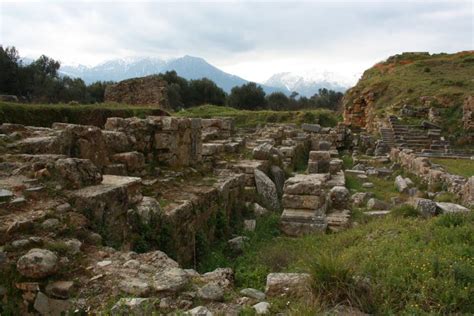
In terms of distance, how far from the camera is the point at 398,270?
4332mm

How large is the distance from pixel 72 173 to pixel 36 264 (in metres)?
1.85

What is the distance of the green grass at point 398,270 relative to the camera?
3.85 metres

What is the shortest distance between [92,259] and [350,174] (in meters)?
12.7

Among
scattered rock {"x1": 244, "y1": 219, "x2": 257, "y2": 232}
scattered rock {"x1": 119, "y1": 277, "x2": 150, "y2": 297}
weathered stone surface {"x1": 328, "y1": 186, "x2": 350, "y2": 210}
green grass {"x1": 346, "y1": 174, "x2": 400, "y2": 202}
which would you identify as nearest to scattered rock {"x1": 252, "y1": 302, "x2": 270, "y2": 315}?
scattered rock {"x1": 119, "y1": 277, "x2": 150, "y2": 297}

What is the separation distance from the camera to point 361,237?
6.71 m

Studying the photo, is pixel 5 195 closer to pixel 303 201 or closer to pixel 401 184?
pixel 303 201

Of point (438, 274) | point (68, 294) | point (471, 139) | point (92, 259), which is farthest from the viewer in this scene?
point (471, 139)

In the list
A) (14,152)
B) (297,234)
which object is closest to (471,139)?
A: (297,234)

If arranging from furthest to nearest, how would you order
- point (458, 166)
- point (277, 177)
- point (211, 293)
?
point (458, 166) < point (277, 177) < point (211, 293)

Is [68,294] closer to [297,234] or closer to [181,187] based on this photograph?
[181,187]

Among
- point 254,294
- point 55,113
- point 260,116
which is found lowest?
point 254,294

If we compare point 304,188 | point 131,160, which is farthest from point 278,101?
point 131,160

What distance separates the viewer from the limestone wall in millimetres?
10217

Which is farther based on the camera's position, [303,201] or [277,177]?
[277,177]
